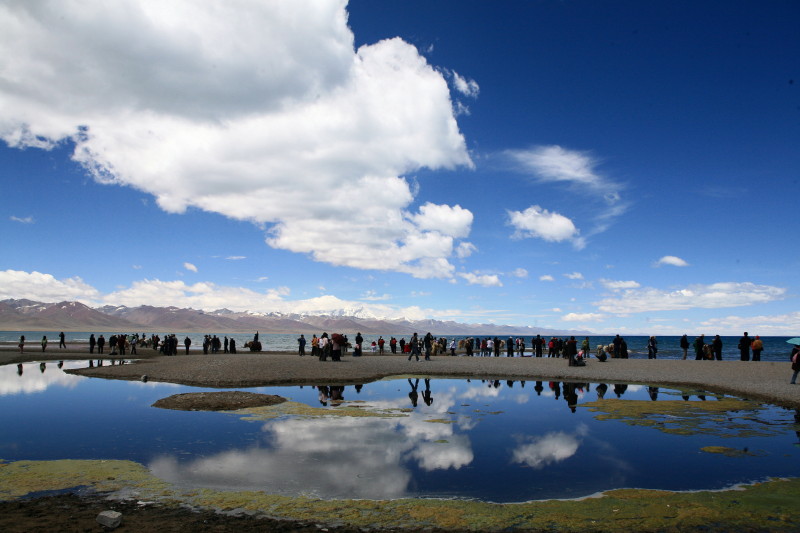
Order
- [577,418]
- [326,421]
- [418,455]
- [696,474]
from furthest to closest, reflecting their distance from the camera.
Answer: [577,418] < [326,421] < [418,455] < [696,474]

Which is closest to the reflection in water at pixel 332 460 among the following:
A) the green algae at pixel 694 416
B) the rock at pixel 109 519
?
the rock at pixel 109 519

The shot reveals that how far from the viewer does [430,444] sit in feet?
45.4

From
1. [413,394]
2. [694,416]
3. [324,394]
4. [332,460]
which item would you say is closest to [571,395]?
[694,416]

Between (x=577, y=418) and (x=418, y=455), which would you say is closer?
(x=418, y=455)

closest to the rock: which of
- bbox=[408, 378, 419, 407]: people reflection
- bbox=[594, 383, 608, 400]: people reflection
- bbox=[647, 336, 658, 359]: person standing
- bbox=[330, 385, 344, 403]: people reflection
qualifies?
bbox=[330, 385, 344, 403]: people reflection

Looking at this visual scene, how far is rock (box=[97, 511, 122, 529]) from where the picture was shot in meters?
7.80

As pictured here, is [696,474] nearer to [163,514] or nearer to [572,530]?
[572,530]

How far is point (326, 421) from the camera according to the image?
17.1 metres

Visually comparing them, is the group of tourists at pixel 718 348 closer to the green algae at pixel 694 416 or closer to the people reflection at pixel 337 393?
the green algae at pixel 694 416

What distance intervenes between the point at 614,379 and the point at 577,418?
1305 cm

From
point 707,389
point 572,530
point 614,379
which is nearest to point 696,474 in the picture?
point 572,530

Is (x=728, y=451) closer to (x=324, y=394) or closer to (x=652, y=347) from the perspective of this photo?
(x=324, y=394)

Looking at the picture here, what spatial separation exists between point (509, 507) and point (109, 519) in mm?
7171

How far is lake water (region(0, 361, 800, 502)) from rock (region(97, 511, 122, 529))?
8.09 ft
